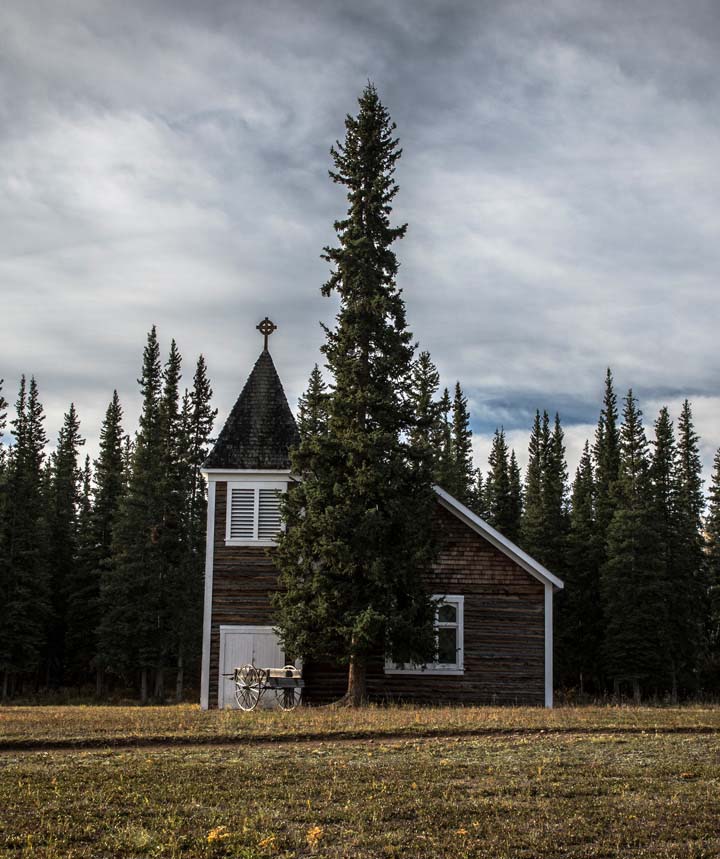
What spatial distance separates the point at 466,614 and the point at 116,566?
3673 cm

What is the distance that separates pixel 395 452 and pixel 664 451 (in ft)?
175

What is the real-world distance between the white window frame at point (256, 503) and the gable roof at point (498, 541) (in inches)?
183

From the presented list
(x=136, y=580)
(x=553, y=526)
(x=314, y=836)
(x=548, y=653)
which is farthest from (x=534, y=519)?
(x=314, y=836)

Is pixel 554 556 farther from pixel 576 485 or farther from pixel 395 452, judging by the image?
pixel 395 452

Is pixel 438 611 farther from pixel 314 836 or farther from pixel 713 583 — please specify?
pixel 713 583

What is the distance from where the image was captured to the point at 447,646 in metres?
28.6

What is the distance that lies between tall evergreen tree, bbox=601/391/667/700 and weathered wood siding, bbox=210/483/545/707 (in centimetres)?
3206

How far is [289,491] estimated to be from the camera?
2709 centimetres

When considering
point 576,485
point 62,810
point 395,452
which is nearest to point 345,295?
point 395,452

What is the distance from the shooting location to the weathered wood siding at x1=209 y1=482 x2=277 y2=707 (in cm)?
2834

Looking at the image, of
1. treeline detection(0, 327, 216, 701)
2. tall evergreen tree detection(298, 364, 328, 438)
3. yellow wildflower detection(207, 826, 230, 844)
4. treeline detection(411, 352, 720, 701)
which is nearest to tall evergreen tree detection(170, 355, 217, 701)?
treeline detection(0, 327, 216, 701)

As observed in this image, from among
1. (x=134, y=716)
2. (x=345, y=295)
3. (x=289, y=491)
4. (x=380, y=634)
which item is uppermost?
(x=345, y=295)

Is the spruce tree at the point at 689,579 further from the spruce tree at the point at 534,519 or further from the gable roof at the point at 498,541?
the gable roof at the point at 498,541

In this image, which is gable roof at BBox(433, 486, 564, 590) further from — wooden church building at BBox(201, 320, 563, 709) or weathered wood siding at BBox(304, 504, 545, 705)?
weathered wood siding at BBox(304, 504, 545, 705)
